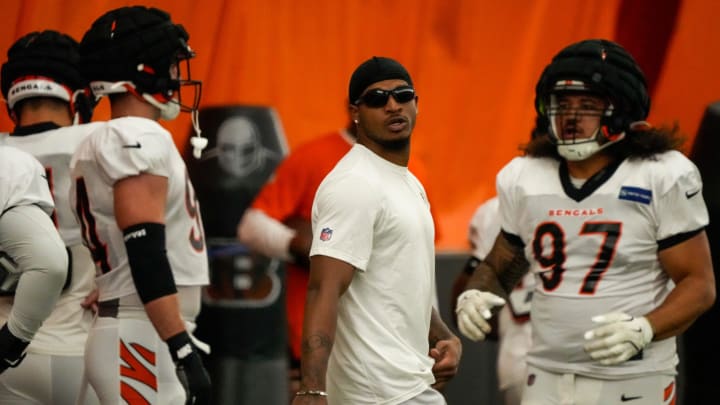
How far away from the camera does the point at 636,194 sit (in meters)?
4.29

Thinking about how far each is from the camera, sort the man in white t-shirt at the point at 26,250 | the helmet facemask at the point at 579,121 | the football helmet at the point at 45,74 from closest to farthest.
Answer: the man in white t-shirt at the point at 26,250 < the helmet facemask at the point at 579,121 < the football helmet at the point at 45,74

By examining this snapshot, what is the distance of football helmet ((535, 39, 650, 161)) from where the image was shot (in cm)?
438

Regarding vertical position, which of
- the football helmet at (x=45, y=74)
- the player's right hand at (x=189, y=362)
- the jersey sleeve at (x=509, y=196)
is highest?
the football helmet at (x=45, y=74)

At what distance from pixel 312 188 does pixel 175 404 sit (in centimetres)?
177

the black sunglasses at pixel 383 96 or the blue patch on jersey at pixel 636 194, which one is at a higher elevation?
the black sunglasses at pixel 383 96

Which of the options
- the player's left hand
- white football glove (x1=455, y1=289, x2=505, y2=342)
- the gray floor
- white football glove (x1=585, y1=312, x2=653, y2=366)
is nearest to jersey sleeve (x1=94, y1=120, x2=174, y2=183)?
the player's left hand

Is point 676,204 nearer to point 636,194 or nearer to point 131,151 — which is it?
point 636,194

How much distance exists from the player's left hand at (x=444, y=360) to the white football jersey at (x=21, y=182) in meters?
1.12

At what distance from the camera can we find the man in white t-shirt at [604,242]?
4.25 metres

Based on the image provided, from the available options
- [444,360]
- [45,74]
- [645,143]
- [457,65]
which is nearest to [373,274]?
[444,360]

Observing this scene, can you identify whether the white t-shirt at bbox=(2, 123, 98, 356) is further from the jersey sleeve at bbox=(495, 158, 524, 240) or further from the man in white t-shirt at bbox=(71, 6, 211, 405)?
the jersey sleeve at bbox=(495, 158, 524, 240)

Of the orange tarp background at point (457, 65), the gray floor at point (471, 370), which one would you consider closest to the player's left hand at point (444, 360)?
the gray floor at point (471, 370)

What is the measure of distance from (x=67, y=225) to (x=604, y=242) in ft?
5.39

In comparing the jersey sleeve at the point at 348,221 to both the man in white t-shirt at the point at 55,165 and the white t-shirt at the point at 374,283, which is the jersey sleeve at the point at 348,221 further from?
the man in white t-shirt at the point at 55,165
